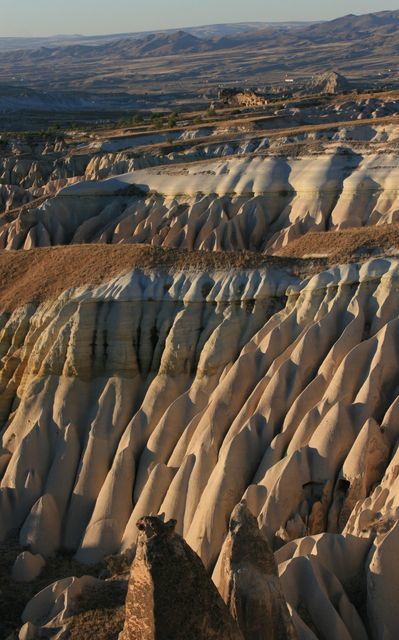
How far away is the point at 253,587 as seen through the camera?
13227mm

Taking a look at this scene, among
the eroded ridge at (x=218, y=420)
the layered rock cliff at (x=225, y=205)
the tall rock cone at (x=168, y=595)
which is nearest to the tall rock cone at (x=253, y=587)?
the tall rock cone at (x=168, y=595)

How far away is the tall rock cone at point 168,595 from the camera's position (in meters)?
11.8

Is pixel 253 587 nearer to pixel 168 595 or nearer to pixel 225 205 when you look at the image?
pixel 168 595

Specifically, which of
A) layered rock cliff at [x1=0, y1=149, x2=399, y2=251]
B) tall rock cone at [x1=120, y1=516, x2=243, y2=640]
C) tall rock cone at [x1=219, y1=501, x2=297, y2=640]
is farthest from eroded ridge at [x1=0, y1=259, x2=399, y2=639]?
layered rock cliff at [x1=0, y1=149, x2=399, y2=251]

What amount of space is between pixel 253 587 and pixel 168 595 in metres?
1.77

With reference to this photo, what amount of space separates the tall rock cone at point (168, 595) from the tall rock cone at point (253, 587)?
0.95 meters

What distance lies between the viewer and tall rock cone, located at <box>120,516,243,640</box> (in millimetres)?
11844

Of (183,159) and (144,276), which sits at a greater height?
(183,159)

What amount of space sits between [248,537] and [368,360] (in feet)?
28.7

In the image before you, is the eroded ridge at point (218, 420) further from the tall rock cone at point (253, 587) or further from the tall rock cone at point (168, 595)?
the tall rock cone at point (168, 595)

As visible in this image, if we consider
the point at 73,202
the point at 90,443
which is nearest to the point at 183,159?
the point at 73,202

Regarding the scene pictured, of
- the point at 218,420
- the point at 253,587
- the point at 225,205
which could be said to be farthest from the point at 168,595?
the point at 225,205

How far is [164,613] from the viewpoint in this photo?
39.0 ft

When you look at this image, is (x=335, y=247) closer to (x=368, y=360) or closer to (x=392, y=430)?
(x=368, y=360)
